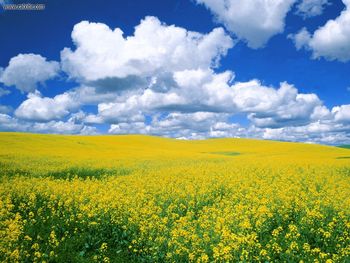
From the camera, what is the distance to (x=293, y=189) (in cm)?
1240

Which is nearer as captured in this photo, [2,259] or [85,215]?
[2,259]

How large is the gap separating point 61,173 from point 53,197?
8.54 metres

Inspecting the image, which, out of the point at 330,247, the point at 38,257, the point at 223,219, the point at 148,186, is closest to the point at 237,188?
the point at 148,186

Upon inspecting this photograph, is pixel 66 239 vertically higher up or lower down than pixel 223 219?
lower down

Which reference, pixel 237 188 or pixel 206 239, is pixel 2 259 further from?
pixel 237 188

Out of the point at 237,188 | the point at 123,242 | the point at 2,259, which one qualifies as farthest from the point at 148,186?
the point at 2,259

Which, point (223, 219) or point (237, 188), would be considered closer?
point (223, 219)

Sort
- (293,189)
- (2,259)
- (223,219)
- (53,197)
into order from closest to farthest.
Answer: (2,259), (223,219), (53,197), (293,189)

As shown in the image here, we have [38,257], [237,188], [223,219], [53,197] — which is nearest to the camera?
[38,257]

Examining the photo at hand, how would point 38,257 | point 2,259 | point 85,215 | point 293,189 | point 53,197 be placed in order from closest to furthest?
point 2,259, point 38,257, point 85,215, point 53,197, point 293,189

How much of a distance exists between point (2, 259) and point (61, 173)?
13.0m

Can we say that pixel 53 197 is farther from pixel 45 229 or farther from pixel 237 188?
pixel 237 188

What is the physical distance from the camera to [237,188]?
43.9 ft

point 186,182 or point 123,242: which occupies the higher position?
point 186,182
